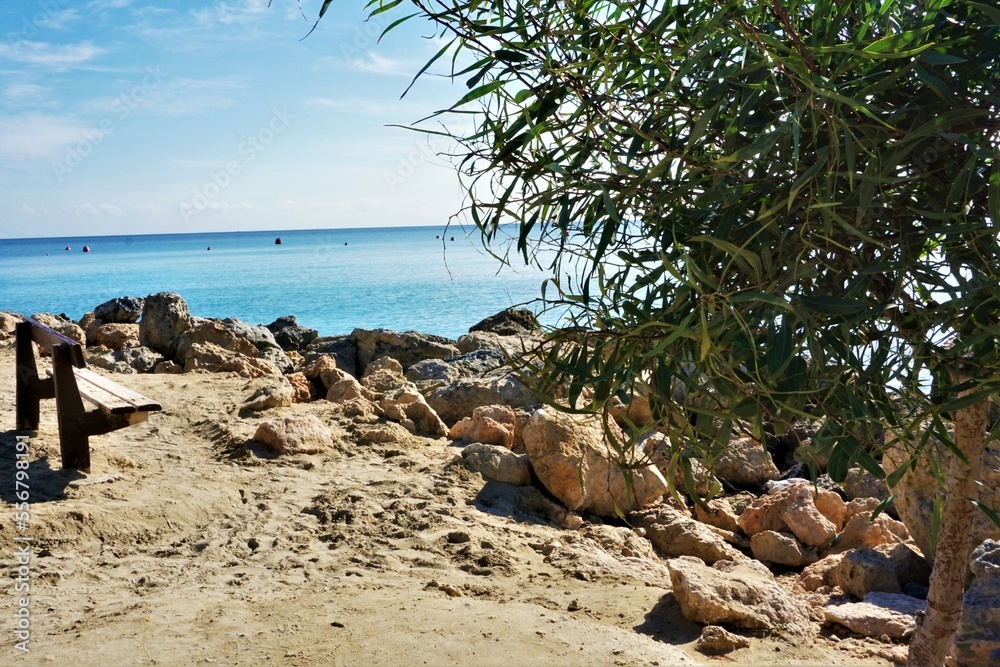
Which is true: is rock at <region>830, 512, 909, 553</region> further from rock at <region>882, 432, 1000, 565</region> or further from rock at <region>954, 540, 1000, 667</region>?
rock at <region>954, 540, 1000, 667</region>

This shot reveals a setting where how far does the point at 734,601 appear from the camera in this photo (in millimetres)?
4109

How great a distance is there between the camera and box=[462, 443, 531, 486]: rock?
19.7ft

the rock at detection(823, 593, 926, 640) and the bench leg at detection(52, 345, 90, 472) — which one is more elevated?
the bench leg at detection(52, 345, 90, 472)

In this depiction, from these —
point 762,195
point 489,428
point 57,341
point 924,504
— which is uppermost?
point 762,195

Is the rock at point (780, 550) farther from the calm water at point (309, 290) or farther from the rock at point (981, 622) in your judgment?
the calm water at point (309, 290)

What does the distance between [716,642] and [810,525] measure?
241 centimetres

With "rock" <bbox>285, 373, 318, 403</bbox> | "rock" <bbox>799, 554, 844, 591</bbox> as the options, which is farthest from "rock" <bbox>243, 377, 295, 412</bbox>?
"rock" <bbox>799, 554, 844, 591</bbox>

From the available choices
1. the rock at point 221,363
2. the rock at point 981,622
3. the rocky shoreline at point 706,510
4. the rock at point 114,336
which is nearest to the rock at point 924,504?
the rocky shoreline at point 706,510

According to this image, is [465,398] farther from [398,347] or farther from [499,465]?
[398,347]

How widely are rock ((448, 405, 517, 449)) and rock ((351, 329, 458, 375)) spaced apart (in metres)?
4.92

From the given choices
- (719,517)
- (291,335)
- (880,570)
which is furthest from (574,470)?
(291,335)

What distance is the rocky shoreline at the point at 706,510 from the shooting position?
4.09m

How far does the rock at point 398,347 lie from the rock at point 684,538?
21.5 feet

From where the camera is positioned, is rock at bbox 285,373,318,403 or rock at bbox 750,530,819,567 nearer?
rock at bbox 750,530,819,567
